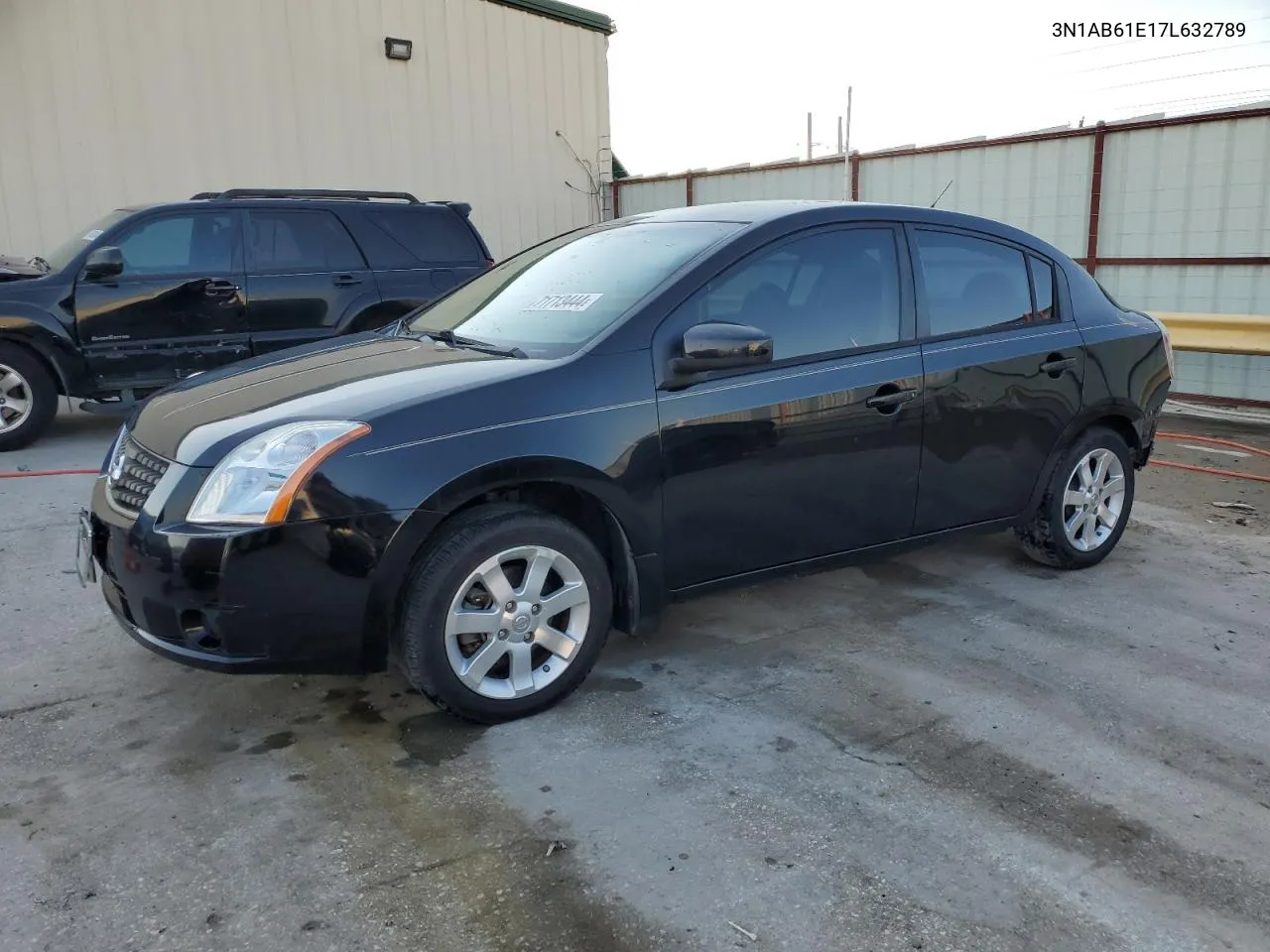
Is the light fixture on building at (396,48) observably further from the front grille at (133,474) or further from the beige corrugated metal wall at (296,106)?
the front grille at (133,474)

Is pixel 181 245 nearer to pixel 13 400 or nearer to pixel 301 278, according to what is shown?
pixel 301 278

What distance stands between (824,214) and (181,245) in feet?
19.1

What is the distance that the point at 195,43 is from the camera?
40.7ft

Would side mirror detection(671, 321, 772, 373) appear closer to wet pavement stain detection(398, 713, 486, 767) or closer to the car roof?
the car roof

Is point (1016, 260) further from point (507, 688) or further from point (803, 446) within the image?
point (507, 688)

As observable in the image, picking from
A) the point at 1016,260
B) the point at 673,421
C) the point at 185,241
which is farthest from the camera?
the point at 185,241

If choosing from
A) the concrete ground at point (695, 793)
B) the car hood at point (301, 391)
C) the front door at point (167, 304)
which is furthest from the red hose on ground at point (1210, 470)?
the front door at point (167, 304)

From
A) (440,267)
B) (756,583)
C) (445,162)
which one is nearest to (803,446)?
(756,583)

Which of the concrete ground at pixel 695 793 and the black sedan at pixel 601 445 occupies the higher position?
Answer: the black sedan at pixel 601 445

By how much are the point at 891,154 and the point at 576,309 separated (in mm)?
8695

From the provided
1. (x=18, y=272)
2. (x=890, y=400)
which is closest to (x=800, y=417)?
(x=890, y=400)

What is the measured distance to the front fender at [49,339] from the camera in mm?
7449

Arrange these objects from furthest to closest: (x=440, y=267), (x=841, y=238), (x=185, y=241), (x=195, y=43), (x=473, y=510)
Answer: (x=195, y=43)
(x=440, y=267)
(x=185, y=241)
(x=841, y=238)
(x=473, y=510)

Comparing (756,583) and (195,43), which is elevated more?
(195,43)
